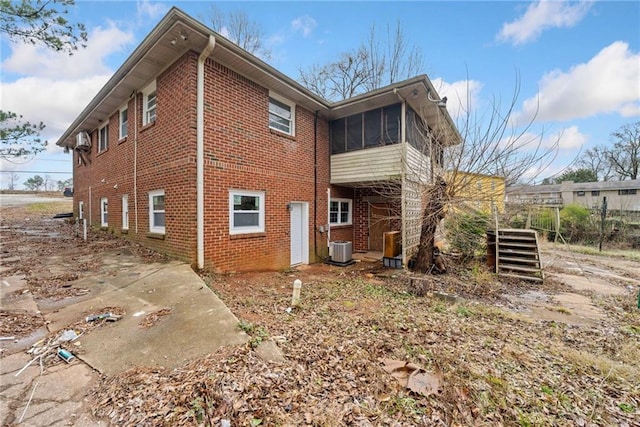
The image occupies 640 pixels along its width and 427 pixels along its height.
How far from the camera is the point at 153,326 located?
334 centimetres

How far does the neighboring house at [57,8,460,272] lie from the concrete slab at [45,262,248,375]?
1552 mm

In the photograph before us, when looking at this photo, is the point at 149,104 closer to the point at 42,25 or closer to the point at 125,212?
the point at 42,25

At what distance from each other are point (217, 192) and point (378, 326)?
475 centimetres

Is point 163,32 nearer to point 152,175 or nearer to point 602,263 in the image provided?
point 152,175

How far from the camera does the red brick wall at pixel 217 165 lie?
20.4 feet

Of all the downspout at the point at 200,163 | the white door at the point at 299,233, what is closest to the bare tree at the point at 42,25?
the downspout at the point at 200,163

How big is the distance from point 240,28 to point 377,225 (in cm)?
1481

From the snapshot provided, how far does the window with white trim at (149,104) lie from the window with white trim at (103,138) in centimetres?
408

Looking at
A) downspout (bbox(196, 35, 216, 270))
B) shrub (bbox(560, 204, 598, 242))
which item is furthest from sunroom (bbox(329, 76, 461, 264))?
shrub (bbox(560, 204, 598, 242))

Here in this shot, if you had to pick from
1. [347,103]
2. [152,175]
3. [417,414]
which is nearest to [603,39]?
[347,103]

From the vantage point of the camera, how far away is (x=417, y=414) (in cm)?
215

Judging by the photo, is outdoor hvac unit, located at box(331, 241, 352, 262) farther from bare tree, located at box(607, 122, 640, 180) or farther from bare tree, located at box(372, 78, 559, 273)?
bare tree, located at box(607, 122, 640, 180)

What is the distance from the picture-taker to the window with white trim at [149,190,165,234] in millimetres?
7218

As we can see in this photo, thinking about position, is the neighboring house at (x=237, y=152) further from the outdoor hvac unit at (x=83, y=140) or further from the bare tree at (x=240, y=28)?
the bare tree at (x=240, y=28)
